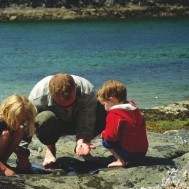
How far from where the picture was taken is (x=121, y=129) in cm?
738

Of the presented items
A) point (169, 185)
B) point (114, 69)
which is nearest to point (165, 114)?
point (169, 185)

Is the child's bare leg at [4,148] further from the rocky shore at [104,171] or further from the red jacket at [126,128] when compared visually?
the red jacket at [126,128]

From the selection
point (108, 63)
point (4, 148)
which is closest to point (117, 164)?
point (4, 148)

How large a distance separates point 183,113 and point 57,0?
97.8 meters

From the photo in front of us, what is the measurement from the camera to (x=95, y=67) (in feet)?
113

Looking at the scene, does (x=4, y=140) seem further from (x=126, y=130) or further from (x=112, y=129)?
(x=126, y=130)

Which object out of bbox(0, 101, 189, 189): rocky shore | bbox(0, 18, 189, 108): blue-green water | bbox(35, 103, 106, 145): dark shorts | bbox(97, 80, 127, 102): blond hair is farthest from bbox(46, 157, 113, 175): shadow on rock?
bbox(0, 18, 189, 108): blue-green water

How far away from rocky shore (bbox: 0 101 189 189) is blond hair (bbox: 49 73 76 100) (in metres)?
1.07

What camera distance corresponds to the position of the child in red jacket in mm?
7359

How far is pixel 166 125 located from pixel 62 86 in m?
7.67

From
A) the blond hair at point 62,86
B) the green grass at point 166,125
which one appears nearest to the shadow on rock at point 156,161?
the blond hair at point 62,86

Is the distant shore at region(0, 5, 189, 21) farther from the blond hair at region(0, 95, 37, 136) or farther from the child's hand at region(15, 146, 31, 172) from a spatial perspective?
the blond hair at region(0, 95, 37, 136)

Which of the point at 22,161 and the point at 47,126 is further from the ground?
the point at 47,126

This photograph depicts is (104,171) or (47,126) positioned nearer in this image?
(104,171)
